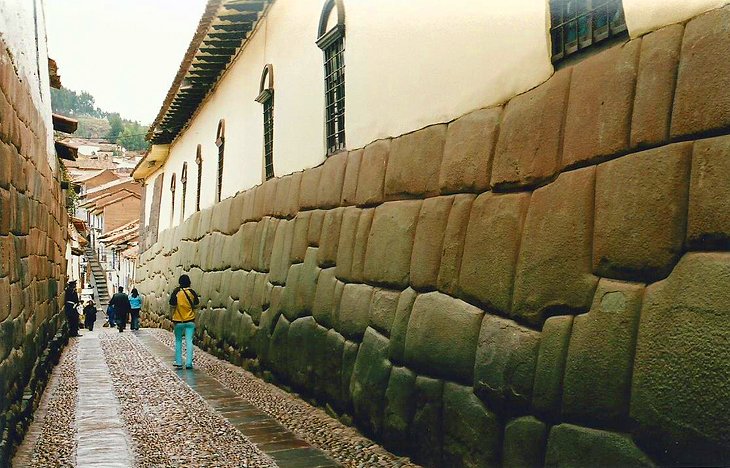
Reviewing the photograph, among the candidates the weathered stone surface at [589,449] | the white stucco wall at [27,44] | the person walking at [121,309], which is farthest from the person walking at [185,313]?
the person walking at [121,309]

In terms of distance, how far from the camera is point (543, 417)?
325cm

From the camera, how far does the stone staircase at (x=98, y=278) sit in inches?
1836

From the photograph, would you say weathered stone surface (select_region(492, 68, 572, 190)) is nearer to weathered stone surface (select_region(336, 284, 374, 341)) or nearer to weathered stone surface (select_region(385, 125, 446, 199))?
weathered stone surface (select_region(385, 125, 446, 199))

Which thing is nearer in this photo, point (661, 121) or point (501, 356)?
point (661, 121)

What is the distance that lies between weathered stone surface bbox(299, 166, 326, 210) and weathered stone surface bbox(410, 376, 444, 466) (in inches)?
116

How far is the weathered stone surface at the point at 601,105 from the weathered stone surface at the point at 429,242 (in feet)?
3.94

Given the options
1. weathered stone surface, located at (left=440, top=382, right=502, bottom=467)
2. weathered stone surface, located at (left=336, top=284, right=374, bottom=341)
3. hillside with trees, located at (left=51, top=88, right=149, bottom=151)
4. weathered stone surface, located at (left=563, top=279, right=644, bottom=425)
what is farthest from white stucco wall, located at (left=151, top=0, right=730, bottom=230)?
hillside with trees, located at (left=51, top=88, right=149, bottom=151)

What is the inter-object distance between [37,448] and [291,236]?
10.7 feet

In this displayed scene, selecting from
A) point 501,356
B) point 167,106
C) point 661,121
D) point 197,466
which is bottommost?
point 197,466

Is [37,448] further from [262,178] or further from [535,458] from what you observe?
[262,178]

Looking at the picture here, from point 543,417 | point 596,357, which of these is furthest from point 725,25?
point 543,417

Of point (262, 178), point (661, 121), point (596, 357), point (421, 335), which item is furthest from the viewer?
point (262, 178)

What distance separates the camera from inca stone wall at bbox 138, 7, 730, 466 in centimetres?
246

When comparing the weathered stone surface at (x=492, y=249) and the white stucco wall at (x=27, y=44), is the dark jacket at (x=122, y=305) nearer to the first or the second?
the white stucco wall at (x=27, y=44)
